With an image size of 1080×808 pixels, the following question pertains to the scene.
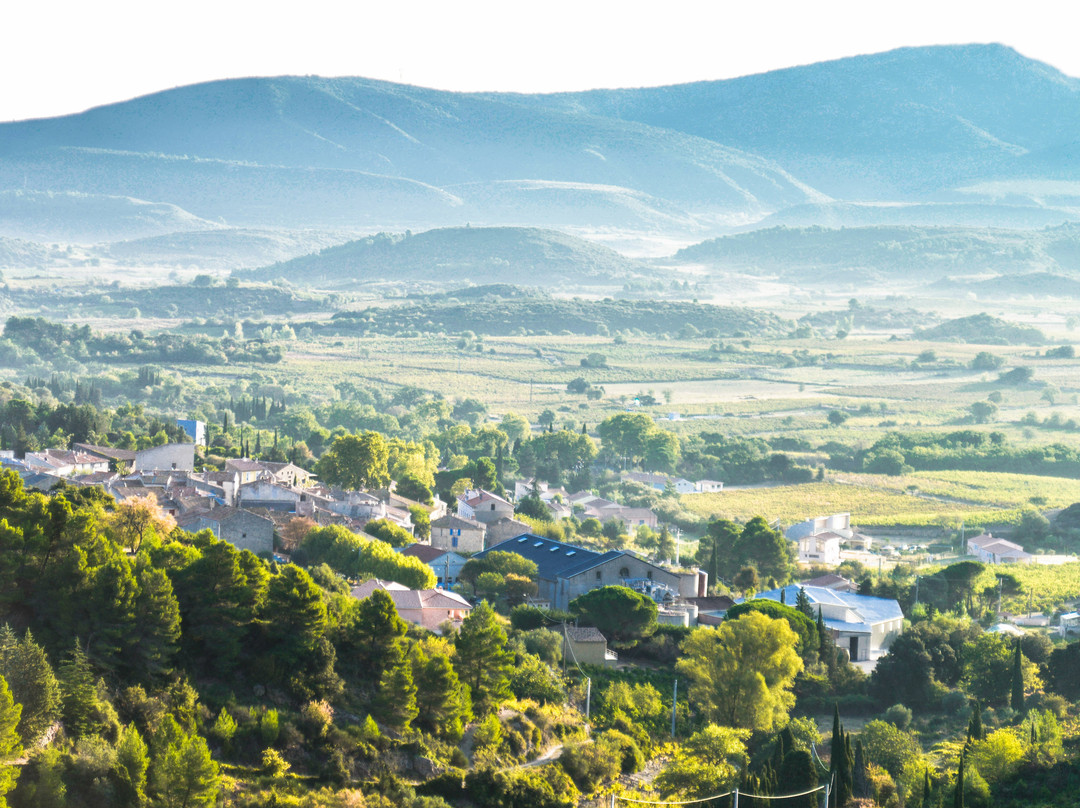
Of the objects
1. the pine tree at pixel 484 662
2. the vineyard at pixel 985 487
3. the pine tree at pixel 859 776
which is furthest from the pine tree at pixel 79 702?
the vineyard at pixel 985 487

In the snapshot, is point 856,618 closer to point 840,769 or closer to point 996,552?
point 840,769

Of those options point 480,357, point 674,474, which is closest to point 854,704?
point 674,474

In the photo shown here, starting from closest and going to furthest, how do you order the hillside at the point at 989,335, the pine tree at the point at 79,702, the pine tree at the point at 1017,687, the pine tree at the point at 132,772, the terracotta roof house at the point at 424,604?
the pine tree at the point at 132,772
the pine tree at the point at 79,702
the terracotta roof house at the point at 424,604
the pine tree at the point at 1017,687
the hillside at the point at 989,335

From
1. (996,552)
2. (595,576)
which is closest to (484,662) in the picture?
(595,576)

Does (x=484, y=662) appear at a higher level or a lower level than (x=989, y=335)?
higher

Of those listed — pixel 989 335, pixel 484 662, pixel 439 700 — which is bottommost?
pixel 989 335

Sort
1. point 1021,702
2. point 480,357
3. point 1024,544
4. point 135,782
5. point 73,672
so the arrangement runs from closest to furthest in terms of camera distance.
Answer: point 135,782, point 73,672, point 1021,702, point 1024,544, point 480,357

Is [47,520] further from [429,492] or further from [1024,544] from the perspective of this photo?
[1024,544]

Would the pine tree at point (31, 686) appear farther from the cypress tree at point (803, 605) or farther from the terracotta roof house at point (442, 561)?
the cypress tree at point (803, 605)
